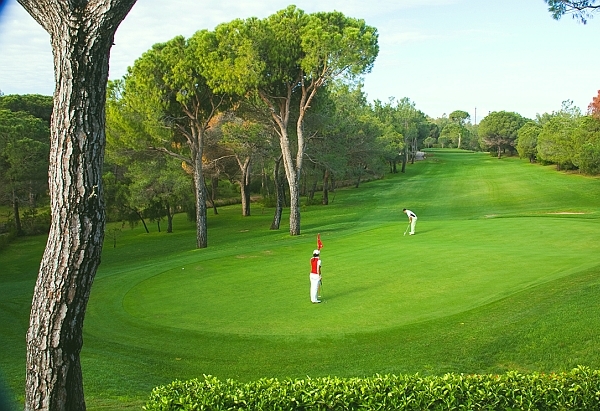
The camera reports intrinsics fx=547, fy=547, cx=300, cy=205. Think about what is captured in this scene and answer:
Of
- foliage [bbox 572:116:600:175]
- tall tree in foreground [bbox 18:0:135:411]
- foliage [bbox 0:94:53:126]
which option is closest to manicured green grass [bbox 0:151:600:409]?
tall tree in foreground [bbox 18:0:135:411]

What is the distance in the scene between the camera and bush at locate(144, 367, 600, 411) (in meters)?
7.30

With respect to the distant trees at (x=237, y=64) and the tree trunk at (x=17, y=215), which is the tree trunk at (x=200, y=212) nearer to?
the distant trees at (x=237, y=64)

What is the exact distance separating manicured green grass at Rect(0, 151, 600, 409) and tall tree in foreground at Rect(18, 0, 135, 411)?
7.59ft

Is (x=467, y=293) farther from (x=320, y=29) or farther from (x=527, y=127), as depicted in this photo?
(x=527, y=127)

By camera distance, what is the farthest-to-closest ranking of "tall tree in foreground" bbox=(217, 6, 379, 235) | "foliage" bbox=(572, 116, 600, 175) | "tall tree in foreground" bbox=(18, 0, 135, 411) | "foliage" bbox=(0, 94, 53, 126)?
"foliage" bbox=(572, 116, 600, 175), "foliage" bbox=(0, 94, 53, 126), "tall tree in foreground" bbox=(217, 6, 379, 235), "tall tree in foreground" bbox=(18, 0, 135, 411)

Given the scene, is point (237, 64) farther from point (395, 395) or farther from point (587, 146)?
point (587, 146)

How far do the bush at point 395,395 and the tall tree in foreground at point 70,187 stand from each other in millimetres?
1482

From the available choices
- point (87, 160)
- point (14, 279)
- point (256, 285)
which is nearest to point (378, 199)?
point (14, 279)

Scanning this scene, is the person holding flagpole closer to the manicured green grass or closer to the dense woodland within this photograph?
the manicured green grass

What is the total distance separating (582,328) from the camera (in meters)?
11.5

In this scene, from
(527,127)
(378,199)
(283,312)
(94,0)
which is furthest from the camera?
(527,127)

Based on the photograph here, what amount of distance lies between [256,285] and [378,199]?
138 ft

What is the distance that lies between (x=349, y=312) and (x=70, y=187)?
341 inches

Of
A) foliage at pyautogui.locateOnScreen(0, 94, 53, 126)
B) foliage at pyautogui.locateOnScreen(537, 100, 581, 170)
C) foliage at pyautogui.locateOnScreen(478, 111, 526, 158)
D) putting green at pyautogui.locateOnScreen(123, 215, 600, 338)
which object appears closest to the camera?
putting green at pyautogui.locateOnScreen(123, 215, 600, 338)
